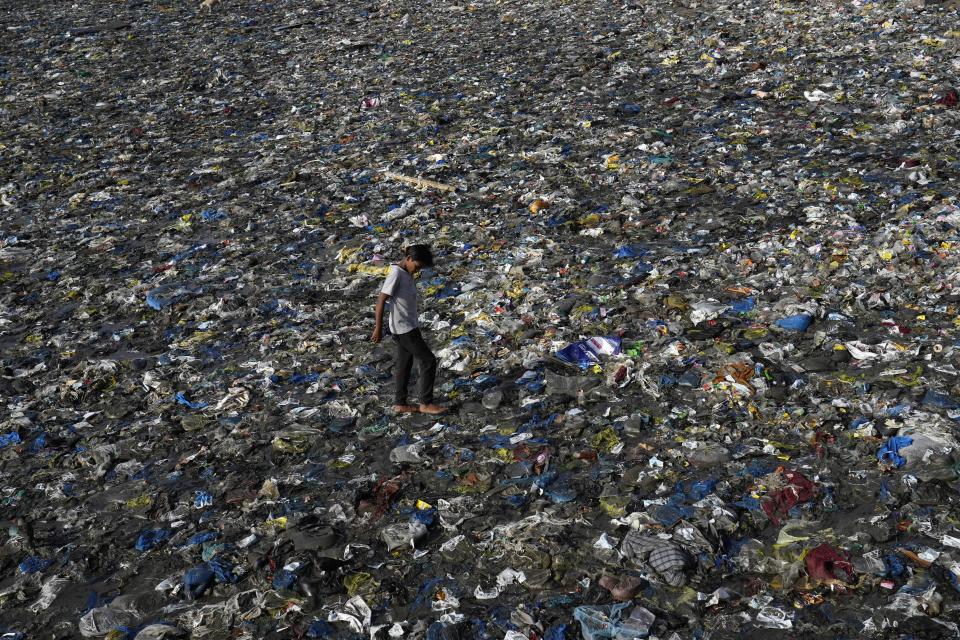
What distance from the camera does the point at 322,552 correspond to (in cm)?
373

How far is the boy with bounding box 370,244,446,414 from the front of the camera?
4.63 m

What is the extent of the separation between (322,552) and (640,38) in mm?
10249

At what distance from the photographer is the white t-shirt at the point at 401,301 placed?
4.66 meters

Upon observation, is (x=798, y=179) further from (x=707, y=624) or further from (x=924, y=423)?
(x=707, y=624)

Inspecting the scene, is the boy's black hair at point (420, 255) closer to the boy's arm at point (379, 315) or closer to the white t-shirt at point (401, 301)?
the white t-shirt at point (401, 301)

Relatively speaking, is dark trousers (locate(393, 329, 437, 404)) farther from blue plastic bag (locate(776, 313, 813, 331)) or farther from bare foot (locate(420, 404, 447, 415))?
blue plastic bag (locate(776, 313, 813, 331))

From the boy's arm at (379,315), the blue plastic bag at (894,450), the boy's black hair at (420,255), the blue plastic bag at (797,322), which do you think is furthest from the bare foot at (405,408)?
the blue plastic bag at (894,450)

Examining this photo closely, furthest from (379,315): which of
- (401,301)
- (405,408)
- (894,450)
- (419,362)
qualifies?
(894,450)

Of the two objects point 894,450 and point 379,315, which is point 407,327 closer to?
point 379,315

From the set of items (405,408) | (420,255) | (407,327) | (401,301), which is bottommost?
(405,408)

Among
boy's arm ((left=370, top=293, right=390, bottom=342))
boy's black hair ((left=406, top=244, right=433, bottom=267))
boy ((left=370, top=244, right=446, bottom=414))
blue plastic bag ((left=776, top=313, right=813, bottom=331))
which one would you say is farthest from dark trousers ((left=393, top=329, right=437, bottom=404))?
blue plastic bag ((left=776, top=313, right=813, bottom=331))

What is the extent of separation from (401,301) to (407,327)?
0.16 meters

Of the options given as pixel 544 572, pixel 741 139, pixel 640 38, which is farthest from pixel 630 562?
pixel 640 38

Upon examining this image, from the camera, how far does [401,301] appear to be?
4.70 meters
